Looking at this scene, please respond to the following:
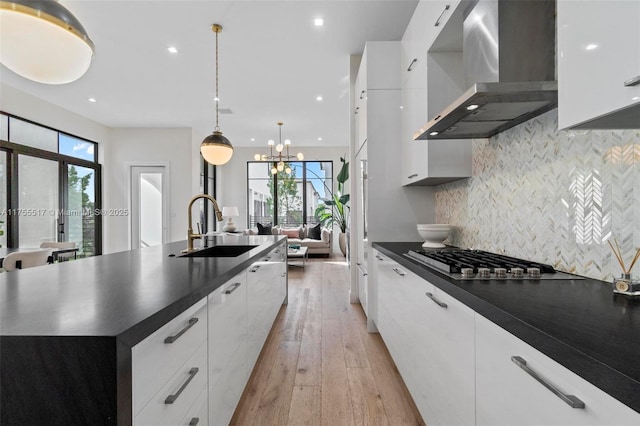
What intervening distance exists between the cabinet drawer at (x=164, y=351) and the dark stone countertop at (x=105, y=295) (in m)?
0.04

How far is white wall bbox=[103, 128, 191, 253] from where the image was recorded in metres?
7.12

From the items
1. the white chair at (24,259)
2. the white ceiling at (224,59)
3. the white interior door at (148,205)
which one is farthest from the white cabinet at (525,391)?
the white interior door at (148,205)

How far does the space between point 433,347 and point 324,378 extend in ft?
3.48

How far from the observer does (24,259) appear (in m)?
3.02

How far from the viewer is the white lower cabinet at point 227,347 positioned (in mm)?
1266

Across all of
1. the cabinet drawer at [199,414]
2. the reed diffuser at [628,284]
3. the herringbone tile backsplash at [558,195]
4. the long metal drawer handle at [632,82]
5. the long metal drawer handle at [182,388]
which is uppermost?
the long metal drawer handle at [632,82]

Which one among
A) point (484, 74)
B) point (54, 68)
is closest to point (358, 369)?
point (484, 74)

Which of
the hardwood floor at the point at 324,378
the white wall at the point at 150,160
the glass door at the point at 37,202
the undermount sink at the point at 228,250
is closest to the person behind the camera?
the hardwood floor at the point at 324,378

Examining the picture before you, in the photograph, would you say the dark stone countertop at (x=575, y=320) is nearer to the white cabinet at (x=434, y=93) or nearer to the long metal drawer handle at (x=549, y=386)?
the long metal drawer handle at (x=549, y=386)

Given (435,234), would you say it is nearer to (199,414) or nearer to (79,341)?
(199,414)

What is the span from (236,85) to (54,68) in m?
3.46

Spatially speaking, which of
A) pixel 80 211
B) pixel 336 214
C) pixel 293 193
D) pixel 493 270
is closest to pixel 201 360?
pixel 493 270

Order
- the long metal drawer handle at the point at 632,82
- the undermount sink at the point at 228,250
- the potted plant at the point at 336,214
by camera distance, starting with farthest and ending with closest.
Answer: the potted plant at the point at 336,214, the undermount sink at the point at 228,250, the long metal drawer handle at the point at 632,82

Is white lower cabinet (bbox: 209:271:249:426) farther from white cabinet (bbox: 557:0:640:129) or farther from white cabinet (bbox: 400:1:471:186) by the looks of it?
white cabinet (bbox: 400:1:471:186)
